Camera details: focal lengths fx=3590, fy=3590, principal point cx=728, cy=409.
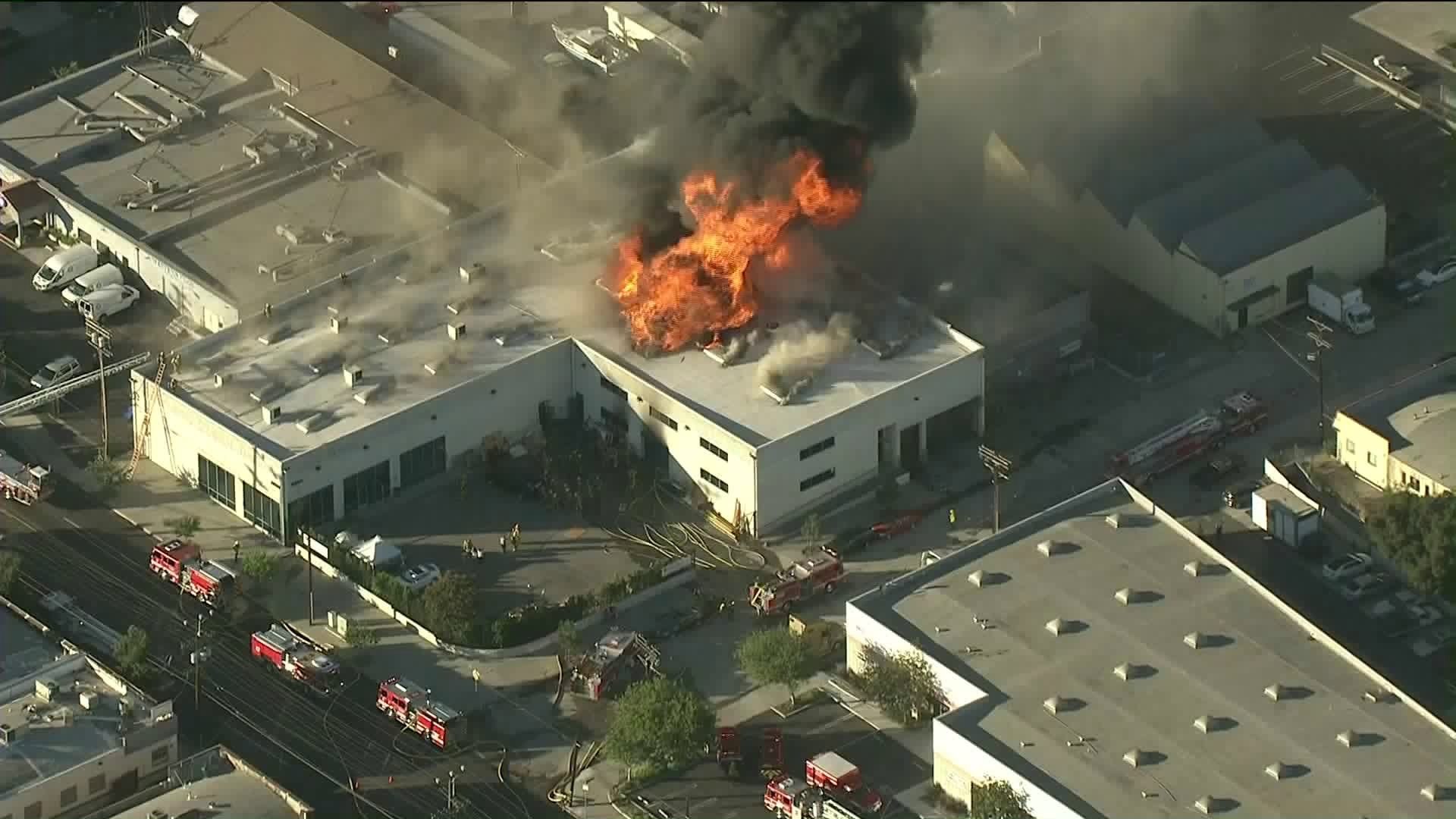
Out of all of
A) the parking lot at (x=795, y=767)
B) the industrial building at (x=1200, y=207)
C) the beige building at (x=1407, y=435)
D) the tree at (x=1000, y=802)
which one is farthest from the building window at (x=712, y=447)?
the industrial building at (x=1200, y=207)

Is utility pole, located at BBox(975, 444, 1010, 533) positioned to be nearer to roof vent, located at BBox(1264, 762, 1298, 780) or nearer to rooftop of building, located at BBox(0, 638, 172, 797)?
roof vent, located at BBox(1264, 762, 1298, 780)

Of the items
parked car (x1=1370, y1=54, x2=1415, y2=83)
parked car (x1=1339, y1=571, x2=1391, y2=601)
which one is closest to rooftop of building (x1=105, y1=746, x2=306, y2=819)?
parked car (x1=1339, y1=571, x2=1391, y2=601)

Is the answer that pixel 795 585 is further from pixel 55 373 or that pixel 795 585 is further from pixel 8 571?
pixel 55 373

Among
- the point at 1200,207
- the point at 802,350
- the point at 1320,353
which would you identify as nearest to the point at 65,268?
the point at 802,350

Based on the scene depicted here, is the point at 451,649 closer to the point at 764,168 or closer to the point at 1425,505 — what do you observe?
the point at 764,168

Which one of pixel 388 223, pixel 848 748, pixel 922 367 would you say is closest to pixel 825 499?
pixel 922 367
